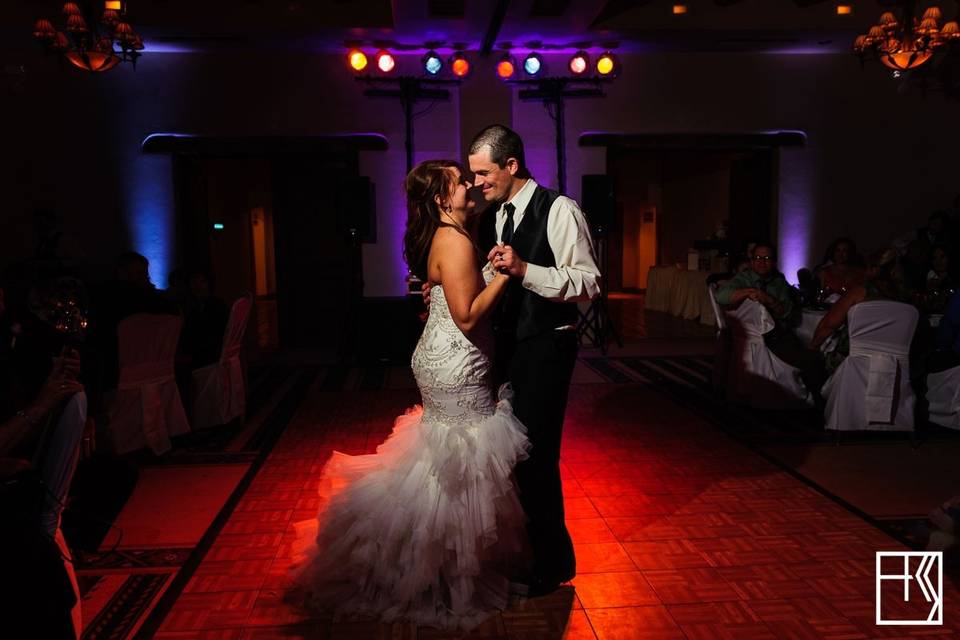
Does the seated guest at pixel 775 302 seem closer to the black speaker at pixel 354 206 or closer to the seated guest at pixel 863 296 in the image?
the seated guest at pixel 863 296

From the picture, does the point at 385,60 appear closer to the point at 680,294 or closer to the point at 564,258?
the point at 680,294

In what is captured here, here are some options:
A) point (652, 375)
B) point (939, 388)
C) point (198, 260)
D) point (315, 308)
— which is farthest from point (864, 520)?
point (198, 260)

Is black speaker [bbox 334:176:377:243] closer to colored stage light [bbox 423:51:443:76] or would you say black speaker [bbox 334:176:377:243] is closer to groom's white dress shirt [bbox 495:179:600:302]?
colored stage light [bbox 423:51:443:76]

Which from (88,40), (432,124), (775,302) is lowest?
(775,302)

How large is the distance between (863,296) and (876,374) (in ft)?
1.55

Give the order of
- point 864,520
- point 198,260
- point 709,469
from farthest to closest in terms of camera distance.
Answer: point 198,260 → point 709,469 → point 864,520

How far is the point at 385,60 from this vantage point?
834 cm

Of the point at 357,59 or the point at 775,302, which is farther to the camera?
the point at 357,59

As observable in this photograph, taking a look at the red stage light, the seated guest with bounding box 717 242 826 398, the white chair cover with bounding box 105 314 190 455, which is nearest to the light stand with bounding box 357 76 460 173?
the red stage light

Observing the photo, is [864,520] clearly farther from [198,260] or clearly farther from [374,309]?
[198,260]

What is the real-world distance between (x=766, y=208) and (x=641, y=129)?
1.90 metres

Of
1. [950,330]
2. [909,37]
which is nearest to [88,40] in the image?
[950,330]

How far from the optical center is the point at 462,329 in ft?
7.70

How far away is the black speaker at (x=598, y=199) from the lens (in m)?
8.61
